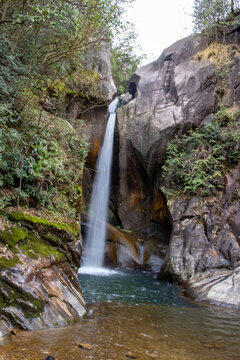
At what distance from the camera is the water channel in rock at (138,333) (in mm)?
3436

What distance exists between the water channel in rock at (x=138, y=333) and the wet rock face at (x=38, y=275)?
29 cm

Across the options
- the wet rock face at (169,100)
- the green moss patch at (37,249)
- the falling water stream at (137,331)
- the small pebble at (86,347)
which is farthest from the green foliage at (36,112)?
the wet rock face at (169,100)

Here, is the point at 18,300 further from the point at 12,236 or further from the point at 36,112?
the point at 36,112

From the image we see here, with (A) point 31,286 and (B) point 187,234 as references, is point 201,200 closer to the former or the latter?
(B) point 187,234

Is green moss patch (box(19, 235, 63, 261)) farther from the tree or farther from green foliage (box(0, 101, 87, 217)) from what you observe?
the tree

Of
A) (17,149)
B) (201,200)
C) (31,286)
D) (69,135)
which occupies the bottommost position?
(31,286)

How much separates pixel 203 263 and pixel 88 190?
8.83 metres

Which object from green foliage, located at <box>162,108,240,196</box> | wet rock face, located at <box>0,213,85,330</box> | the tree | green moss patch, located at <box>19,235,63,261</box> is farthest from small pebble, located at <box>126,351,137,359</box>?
the tree

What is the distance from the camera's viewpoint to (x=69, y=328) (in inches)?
169

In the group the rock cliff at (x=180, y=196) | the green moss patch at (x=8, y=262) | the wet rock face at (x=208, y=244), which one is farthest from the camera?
the rock cliff at (x=180, y=196)

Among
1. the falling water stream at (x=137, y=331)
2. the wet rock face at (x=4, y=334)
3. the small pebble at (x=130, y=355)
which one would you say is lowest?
the falling water stream at (x=137, y=331)

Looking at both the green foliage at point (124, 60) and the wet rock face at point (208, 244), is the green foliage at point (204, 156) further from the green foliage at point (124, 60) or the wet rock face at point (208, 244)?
the green foliage at point (124, 60)

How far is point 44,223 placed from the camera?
5.96 metres

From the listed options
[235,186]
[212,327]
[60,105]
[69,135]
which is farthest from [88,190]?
[212,327]
